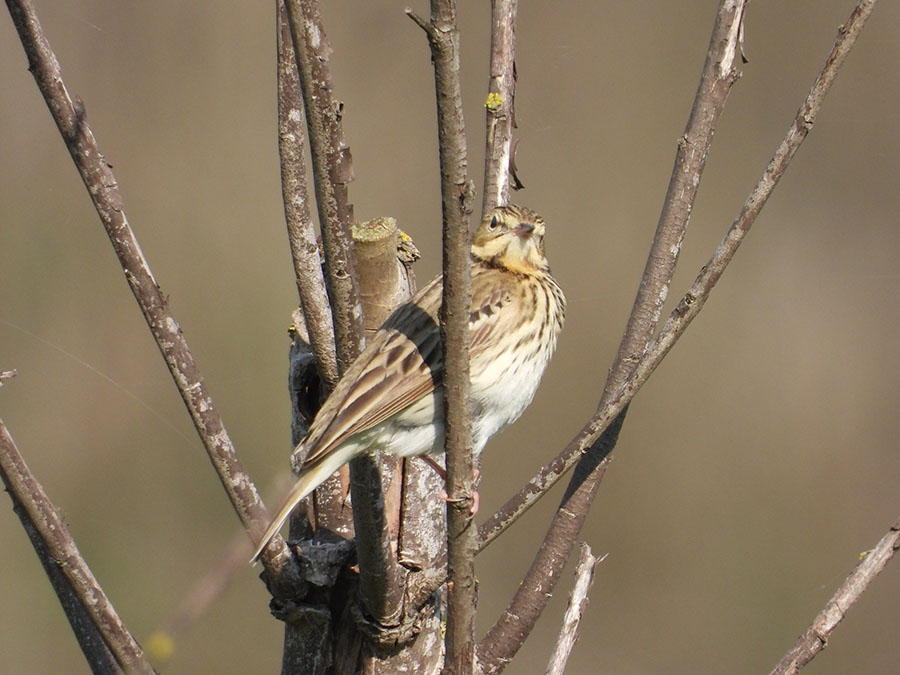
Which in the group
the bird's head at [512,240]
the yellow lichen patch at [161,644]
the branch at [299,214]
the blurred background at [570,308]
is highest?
the branch at [299,214]

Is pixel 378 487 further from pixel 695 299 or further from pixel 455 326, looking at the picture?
pixel 695 299

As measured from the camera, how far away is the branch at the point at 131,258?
222 centimetres

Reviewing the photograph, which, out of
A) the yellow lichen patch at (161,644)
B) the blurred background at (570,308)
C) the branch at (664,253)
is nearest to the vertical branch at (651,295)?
the branch at (664,253)

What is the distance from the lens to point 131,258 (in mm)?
2408

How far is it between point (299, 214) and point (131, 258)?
480 millimetres

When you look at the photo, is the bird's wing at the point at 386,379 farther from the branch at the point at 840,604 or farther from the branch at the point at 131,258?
the branch at the point at 840,604

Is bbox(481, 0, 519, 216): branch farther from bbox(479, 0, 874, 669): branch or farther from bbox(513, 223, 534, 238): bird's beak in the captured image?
bbox(479, 0, 874, 669): branch

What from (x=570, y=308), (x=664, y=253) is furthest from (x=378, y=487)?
(x=570, y=308)

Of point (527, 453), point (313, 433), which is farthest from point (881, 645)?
point (313, 433)

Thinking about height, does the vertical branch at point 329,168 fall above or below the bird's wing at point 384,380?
above

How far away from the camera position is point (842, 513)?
657cm

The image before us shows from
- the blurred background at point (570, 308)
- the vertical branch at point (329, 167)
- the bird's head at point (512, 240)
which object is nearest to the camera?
the vertical branch at point (329, 167)

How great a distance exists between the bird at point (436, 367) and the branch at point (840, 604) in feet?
2.86

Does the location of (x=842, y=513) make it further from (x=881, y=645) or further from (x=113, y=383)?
(x=113, y=383)
